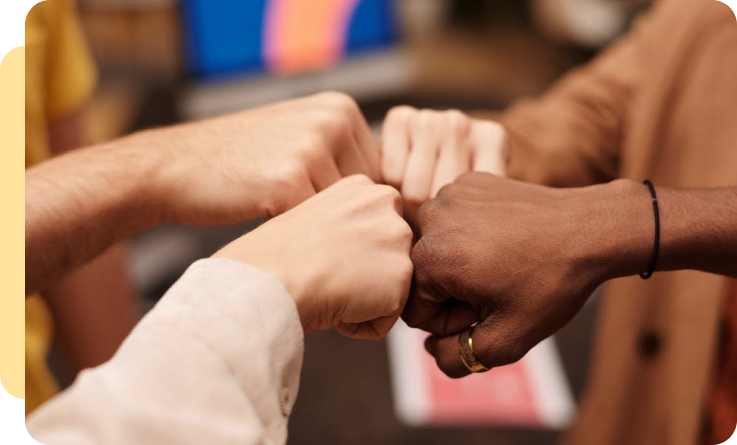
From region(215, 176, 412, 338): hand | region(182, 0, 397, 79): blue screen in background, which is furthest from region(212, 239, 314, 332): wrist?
region(182, 0, 397, 79): blue screen in background

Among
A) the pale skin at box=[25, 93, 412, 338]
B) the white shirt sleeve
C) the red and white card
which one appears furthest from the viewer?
the red and white card

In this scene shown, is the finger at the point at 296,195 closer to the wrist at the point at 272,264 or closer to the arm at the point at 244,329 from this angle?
the arm at the point at 244,329

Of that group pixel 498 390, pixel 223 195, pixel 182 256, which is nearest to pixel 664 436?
pixel 498 390

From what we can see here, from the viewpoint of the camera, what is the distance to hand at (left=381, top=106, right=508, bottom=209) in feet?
2.92

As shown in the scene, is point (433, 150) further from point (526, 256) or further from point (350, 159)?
point (526, 256)

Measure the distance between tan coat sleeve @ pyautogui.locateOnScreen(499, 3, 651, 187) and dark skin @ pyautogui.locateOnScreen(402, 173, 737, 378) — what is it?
0.37 meters

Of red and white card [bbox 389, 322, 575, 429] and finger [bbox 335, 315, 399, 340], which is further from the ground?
finger [bbox 335, 315, 399, 340]

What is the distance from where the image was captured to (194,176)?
87cm

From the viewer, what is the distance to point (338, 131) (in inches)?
34.1

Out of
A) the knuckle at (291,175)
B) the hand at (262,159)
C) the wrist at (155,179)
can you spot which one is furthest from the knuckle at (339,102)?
the wrist at (155,179)

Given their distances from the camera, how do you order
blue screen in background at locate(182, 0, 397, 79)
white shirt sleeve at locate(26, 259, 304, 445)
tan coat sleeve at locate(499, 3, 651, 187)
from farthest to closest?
blue screen in background at locate(182, 0, 397, 79), tan coat sleeve at locate(499, 3, 651, 187), white shirt sleeve at locate(26, 259, 304, 445)

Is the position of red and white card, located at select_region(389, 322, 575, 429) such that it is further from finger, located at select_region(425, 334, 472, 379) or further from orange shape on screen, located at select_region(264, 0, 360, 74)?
orange shape on screen, located at select_region(264, 0, 360, 74)

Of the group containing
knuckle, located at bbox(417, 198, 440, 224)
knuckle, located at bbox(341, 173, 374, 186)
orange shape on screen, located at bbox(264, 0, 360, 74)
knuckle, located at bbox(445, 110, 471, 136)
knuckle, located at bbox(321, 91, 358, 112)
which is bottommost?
orange shape on screen, located at bbox(264, 0, 360, 74)

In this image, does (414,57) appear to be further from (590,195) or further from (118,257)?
(590,195)
